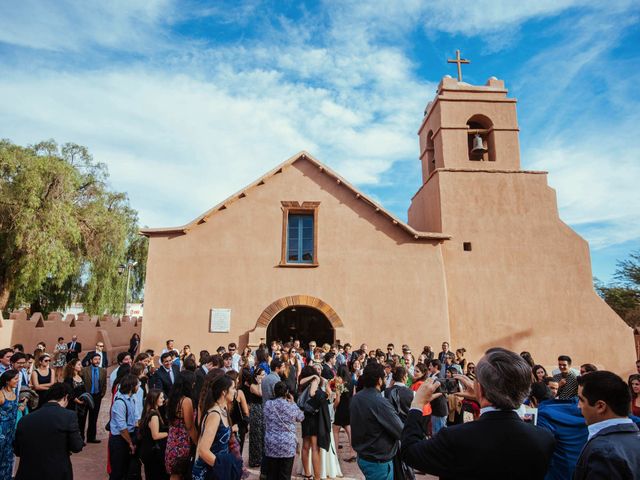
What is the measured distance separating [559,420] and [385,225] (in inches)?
482

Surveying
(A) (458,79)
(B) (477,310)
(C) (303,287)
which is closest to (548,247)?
(B) (477,310)

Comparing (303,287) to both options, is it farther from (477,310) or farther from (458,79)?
(458,79)

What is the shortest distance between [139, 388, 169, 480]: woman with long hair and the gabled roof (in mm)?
10580

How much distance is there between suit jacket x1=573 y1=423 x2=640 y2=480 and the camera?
212 cm

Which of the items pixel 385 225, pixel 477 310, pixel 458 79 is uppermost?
pixel 458 79

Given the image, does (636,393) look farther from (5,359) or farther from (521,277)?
(521,277)

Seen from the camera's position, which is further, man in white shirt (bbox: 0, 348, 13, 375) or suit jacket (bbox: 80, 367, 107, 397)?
suit jacket (bbox: 80, 367, 107, 397)

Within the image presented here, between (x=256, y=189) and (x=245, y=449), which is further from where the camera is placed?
(x=256, y=189)

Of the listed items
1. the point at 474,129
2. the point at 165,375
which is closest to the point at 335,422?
the point at 165,375

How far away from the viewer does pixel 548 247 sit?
51.7 ft

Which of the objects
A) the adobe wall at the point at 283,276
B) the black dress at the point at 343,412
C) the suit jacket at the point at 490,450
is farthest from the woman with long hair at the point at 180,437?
the adobe wall at the point at 283,276

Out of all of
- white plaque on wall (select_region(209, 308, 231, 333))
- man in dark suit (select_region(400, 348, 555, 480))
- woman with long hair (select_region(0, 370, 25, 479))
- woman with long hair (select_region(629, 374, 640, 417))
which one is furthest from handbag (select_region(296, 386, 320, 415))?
white plaque on wall (select_region(209, 308, 231, 333))

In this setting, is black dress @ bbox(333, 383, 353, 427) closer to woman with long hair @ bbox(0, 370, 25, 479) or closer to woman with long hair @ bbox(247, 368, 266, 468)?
woman with long hair @ bbox(247, 368, 266, 468)

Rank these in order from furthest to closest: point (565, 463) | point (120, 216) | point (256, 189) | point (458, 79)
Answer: point (120, 216), point (458, 79), point (256, 189), point (565, 463)
